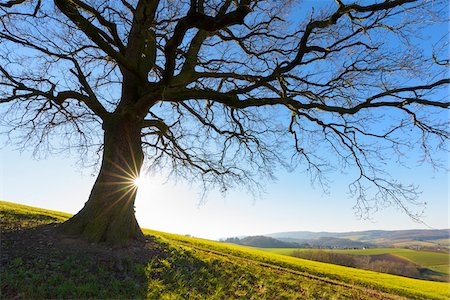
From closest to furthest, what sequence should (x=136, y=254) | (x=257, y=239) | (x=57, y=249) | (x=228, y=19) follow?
(x=228, y=19) → (x=57, y=249) → (x=136, y=254) → (x=257, y=239)

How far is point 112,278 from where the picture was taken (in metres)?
5.66

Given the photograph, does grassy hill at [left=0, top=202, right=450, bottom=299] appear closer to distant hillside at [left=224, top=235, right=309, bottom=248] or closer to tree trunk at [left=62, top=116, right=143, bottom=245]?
tree trunk at [left=62, top=116, right=143, bottom=245]

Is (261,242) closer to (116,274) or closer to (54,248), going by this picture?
(54,248)

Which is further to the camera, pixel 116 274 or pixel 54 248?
pixel 54 248

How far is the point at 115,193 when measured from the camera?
8.34 m

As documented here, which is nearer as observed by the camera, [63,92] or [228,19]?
[228,19]

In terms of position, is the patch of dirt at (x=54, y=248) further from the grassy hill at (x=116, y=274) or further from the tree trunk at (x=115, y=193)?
the tree trunk at (x=115, y=193)

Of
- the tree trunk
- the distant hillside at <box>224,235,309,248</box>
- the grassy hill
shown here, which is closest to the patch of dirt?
the grassy hill

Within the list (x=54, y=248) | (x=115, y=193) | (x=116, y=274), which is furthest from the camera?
(x=115, y=193)

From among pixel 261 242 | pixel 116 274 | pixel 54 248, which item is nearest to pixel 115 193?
pixel 54 248

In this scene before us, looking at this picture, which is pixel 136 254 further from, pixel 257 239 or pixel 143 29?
pixel 257 239

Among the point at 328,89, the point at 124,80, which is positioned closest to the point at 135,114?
the point at 124,80

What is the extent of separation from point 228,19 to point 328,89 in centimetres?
448

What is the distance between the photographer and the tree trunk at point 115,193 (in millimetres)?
7738
